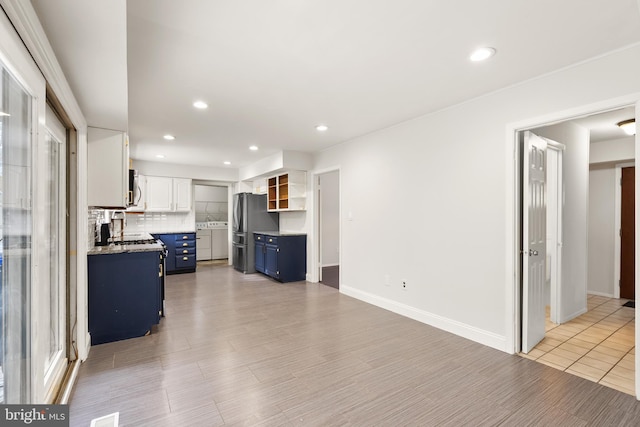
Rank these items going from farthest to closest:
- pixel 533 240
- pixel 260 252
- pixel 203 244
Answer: pixel 203 244
pixel 260 252
pixel 533 240

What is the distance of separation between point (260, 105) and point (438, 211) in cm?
236

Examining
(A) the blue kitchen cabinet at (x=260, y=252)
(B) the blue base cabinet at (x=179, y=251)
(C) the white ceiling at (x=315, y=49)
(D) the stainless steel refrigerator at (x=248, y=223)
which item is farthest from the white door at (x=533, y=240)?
(B) the blue base cabinet at (x=179, y=251)

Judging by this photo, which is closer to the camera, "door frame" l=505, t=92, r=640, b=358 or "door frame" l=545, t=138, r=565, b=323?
"door frame" l=505, t=92, r=640, b=358

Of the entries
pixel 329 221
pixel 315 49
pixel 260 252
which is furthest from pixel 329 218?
pixel 315 49

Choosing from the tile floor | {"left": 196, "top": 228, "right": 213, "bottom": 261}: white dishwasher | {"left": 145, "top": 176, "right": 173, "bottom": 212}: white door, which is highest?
{"left": 145, "top": 176, "right": 173, "bottom": 212}: white door

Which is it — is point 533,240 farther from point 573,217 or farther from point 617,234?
point 617,234

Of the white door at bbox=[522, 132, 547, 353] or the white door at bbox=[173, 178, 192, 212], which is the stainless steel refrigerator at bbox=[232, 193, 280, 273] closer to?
the white door at bbox=[173, 178, 192, 212]

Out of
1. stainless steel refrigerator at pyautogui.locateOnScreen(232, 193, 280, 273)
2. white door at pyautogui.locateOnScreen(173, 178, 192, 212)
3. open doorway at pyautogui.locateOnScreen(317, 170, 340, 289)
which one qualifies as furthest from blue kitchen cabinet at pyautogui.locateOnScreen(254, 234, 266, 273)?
white door at pyautogui.locateOnScreen(173, 178, 192, 212)

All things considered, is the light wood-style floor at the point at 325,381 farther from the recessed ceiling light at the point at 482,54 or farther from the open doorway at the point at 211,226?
the open doorway at the point at 211,226

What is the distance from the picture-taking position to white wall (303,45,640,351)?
2.57 m

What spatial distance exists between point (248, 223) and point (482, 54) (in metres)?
5.50

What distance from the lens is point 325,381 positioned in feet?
7.63

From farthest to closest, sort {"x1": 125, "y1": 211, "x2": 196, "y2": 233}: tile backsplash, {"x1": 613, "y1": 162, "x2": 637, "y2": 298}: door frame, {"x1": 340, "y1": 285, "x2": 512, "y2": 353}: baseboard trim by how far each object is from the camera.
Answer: {"x1": 125, "y1": 211, "x2": 196, "y2": 233}: tile backsplash, {"x1": 613, "y1": 162, "x2": 637, "y2": 298}: door frame, {"x1": 340, "y1": 285, "x2": 512, "y2": 353}: baseboard trim

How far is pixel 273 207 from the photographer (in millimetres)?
6754
